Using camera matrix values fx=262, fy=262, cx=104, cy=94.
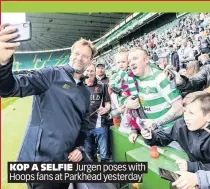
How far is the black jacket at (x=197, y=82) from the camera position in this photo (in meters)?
1.00

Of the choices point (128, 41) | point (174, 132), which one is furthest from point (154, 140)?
point (128, 41)

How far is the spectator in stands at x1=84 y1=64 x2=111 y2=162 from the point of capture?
135cm

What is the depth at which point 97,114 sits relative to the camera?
1366 millimetres

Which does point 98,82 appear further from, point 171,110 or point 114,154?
point 171,110

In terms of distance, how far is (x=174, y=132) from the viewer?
79cm

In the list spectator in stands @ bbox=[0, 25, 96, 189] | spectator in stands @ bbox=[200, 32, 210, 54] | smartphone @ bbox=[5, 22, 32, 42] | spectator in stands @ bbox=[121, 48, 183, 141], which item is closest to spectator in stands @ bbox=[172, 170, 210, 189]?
spectator in stands @ bbox=[121, 48, 183, 141]

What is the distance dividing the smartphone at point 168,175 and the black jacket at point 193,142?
0.05m

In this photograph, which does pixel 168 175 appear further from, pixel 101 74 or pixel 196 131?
pixel 101 74

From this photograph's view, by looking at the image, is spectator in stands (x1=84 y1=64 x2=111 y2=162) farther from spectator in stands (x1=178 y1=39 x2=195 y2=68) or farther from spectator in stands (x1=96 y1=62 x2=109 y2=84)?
spectator in stands (x1=178 y1=39 x2=195 y2=68)

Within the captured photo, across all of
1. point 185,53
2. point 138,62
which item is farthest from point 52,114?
point 185,53

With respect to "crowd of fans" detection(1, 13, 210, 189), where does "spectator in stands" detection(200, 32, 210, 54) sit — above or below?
above

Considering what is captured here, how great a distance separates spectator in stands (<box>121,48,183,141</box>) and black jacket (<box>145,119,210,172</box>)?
0.14 meters

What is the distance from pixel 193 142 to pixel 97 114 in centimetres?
68

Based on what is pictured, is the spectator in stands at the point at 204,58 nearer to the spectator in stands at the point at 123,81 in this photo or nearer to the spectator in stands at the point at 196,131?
the spectator in stands at the point at 123,81
